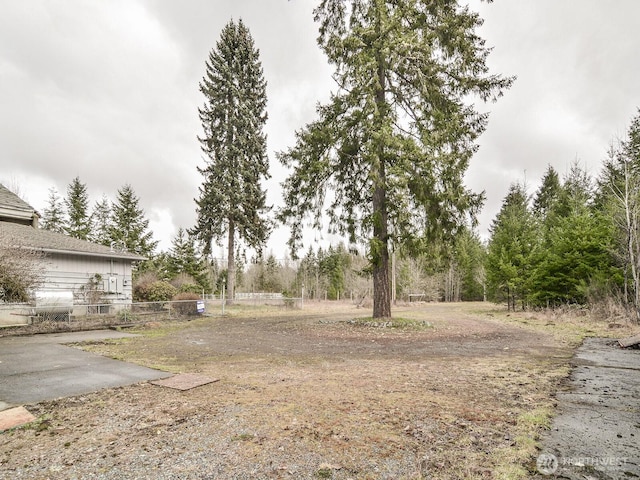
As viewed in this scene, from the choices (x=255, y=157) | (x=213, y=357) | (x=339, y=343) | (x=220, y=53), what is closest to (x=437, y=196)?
(x=339, y=343)

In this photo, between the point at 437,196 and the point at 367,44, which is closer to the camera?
the point at 437,196

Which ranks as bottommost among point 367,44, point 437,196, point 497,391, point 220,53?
point 497,391

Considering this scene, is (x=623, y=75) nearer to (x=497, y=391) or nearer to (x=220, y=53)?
(x=497, y=391)

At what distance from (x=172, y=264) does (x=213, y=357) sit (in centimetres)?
3165

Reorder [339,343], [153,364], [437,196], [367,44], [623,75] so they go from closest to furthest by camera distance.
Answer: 1. [153,364]
2. [339,343]
3. [437,196]
4. [367,44]
5. [623,75]

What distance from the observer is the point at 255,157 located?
26.1 m

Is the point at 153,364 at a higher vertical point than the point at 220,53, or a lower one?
lower

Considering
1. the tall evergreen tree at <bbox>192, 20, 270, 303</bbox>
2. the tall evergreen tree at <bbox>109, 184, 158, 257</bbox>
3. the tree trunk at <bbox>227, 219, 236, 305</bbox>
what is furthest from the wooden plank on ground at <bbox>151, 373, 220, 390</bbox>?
the tall evergreen tree at <bbox>109, 184, 158, 257</bbox>

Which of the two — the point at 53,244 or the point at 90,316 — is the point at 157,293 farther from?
the point at 90,316

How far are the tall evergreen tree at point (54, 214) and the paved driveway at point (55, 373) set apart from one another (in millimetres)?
36836

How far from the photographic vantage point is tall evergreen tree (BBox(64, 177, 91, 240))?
1435 inches

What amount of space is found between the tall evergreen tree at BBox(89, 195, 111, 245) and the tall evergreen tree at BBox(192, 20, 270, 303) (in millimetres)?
21857

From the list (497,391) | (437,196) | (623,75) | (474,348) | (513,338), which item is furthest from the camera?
(623,75)

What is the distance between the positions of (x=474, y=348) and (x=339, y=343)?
362 centimetres
